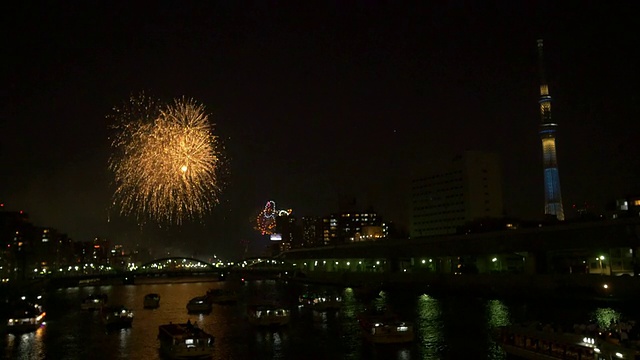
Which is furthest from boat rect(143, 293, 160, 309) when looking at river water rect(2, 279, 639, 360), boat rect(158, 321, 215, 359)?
boat rect(158, 321, 215, 359)

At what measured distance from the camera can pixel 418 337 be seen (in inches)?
1312

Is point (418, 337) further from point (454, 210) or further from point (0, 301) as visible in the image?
point (454, 210)

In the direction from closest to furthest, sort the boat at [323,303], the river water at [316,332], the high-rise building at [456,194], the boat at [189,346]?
the boat at [189,346]
the river water at [316,332]
the boat at [323,303]
the high-rise building at [456,194]

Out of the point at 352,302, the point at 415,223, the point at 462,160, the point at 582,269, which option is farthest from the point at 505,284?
the point at 415,223

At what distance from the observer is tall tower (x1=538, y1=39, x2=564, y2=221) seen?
115 metres

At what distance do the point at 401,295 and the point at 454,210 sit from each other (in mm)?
83094

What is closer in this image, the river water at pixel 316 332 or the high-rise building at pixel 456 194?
the river water at pixel 316 332

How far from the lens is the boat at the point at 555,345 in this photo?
20.2 m

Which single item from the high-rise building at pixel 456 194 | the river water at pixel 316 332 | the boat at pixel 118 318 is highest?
the high-rise building at pixel 456 194

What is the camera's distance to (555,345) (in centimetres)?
2350

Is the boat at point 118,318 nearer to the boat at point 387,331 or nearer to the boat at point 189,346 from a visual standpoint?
the boat at point 189,346

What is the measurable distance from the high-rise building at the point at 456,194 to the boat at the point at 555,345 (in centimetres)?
10670

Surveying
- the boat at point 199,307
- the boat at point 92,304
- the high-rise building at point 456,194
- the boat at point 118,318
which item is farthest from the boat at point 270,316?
the high-rise building at point 456,194

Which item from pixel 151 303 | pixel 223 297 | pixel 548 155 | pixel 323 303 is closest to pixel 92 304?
pixel 151 303
